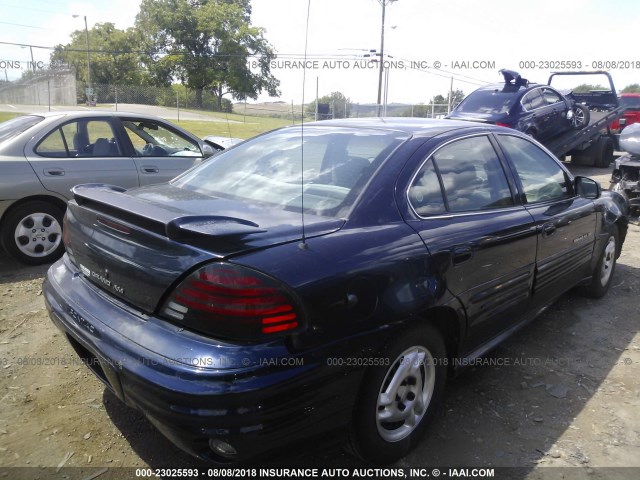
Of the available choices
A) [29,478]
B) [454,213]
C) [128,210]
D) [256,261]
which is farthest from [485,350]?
[29,478]

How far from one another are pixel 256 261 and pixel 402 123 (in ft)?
5.44

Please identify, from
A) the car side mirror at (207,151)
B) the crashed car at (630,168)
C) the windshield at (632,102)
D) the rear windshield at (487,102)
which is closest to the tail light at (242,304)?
the car side mirror at (207,151)

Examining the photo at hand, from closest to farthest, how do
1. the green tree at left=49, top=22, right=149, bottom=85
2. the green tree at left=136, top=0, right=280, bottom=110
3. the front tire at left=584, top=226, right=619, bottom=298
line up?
the front tire at left=584, top=226, right=619, bottom=298 < the green tree at left=136, top=0, right=280, bottom=110 < the green tree at left=49, top=22, right=149, bottom=85

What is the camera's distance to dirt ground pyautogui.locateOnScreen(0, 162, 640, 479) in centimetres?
241

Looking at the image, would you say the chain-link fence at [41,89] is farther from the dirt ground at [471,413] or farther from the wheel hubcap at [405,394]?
the wheel hubcap at [405,394]

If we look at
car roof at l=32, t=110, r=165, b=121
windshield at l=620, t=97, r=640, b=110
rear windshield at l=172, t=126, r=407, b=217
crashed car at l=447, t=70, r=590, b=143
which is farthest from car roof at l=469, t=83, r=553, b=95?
rear windshield at l=172, t=126, r=407, b=217

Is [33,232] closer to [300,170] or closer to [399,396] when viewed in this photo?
[300,170]

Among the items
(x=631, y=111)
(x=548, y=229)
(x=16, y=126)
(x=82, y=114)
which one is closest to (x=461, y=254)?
(x=548, y=229)

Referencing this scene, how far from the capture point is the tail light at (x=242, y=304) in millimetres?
1813

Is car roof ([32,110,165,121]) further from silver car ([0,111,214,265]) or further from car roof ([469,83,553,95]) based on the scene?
car roof ([469,83,553,95])

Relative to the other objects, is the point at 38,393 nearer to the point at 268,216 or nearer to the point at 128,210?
the point at 128,210

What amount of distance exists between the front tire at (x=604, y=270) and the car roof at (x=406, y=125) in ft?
6.91

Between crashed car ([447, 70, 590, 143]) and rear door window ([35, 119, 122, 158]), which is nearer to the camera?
rear door window ([35, 119, 122, 158])

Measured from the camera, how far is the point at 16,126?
207 inches
